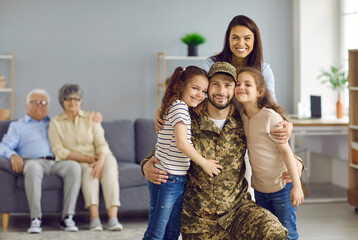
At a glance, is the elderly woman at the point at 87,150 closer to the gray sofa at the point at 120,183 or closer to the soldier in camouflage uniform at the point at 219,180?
the gray sofa at the point at 120,183

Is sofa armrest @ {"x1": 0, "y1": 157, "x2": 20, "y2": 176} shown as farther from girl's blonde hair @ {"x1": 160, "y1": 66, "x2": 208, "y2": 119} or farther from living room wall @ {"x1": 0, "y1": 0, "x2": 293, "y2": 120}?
girl's blonde hair @ {"x1": 160, "y1": 66, "x2": 208, "y2": 119}

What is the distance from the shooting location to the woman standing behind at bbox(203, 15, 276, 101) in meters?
2.53

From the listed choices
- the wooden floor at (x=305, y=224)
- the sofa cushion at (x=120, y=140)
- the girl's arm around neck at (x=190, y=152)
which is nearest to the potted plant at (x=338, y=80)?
the wooden floor at (x=305, y=224)

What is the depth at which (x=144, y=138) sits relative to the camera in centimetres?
507

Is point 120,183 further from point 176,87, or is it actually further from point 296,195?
point 296,195

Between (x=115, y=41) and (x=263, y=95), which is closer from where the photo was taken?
(x=263, y=95)

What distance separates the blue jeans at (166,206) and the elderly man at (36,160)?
211cm

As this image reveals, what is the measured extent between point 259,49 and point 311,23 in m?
4.23

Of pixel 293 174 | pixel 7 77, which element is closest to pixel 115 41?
pixel 7 77

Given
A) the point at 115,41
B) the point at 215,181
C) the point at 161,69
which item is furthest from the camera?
the point at 161,69

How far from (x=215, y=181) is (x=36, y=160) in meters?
2.63

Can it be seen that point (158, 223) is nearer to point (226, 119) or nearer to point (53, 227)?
point (226, 119)

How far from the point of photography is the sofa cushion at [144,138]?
5051mm

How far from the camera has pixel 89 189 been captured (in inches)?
175
